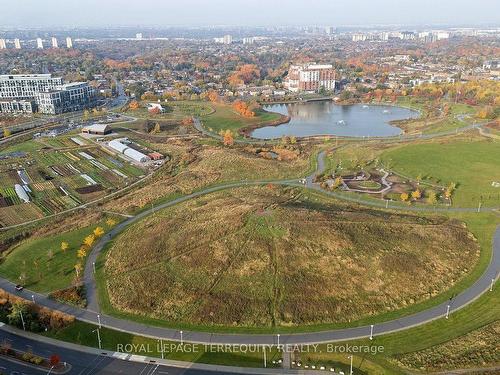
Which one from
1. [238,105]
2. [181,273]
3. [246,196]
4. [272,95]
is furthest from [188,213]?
[272,95]

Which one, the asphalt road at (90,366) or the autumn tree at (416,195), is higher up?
the autumn tree at (416,195)

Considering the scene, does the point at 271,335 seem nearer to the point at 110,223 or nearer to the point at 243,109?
the point at 110,223

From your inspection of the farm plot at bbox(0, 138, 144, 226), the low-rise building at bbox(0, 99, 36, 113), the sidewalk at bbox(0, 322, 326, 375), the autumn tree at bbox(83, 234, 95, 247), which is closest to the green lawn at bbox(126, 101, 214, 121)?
the low-rise building at bbox(0, 99, 36, 113)

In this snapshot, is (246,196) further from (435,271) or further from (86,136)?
(86,136)

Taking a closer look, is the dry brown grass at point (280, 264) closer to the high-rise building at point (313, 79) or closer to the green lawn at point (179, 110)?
the green lawn at point (179, 110)

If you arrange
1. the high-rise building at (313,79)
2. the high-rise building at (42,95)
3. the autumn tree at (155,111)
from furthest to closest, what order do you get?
the high-rise building at (313,79), the high-rise building at (42,95), the autumn tree at (155,111)

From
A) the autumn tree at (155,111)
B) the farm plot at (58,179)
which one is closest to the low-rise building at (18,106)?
the autumn tree at (155,111)
